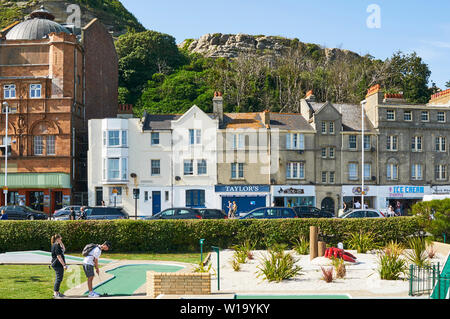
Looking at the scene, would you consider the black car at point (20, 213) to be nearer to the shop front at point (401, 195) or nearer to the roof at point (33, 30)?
the roof at point (33, 30)

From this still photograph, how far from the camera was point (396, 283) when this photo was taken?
50.1 feet

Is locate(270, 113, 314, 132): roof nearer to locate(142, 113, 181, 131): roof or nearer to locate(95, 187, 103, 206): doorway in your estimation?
locate(142, 113, 181, 131): roof

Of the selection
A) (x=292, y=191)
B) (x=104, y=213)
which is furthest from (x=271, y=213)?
(x=292, y=191)

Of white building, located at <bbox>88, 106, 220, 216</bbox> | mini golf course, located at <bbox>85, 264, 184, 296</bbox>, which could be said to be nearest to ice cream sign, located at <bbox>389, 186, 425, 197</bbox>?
white building, located at <bbox>88, 106, 220, 216</bbox>

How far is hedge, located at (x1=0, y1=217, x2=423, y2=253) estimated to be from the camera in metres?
24.5

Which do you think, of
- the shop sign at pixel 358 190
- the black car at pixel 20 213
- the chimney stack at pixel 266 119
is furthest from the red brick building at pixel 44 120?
the shop sign at pixel 358 190

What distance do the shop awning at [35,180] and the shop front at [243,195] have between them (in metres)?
14.9

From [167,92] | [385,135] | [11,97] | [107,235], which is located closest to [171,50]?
[167,92]

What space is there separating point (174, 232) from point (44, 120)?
29.3m

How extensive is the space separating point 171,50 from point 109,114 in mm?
30445

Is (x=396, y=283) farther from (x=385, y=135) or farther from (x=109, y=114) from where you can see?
(x=109, y=114)

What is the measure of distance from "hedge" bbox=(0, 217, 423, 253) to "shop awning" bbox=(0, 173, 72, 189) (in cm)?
2330

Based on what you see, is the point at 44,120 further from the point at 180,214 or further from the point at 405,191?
the point at 405,191

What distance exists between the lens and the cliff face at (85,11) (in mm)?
106375
